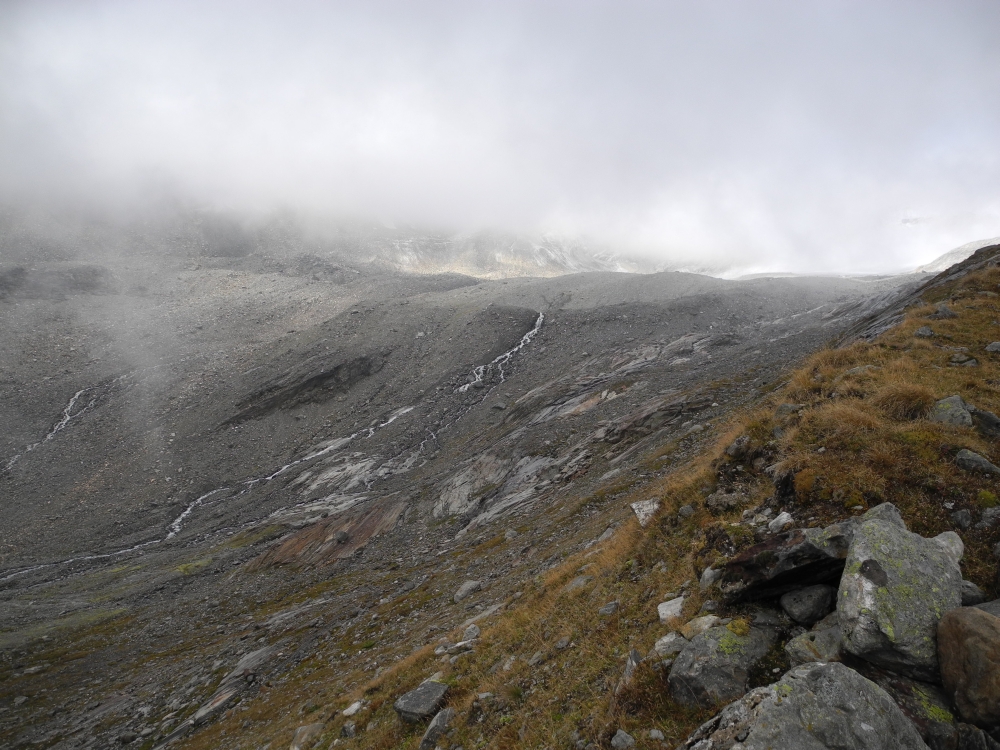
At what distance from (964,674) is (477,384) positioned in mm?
53679

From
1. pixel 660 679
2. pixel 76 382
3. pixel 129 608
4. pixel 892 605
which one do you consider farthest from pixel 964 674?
pixel 76 382

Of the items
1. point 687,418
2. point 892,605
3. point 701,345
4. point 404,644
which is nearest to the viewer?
point 892,605

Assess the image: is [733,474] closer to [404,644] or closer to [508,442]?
[404,644]

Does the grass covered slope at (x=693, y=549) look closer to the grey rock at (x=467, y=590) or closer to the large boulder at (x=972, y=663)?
the large boulder at (x=972, y=663)

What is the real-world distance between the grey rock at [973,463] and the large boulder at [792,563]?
2932 mm

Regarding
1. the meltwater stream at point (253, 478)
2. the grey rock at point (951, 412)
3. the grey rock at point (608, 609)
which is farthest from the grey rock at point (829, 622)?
the meltwater stream at point (253, 478)

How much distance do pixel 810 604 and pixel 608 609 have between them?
4.04 meters

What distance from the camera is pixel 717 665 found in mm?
5867

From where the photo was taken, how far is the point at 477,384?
57656mm

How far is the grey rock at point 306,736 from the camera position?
11391mm

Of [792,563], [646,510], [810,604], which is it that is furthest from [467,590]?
[810,604]

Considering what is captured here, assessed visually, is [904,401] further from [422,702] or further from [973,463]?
[422,702]

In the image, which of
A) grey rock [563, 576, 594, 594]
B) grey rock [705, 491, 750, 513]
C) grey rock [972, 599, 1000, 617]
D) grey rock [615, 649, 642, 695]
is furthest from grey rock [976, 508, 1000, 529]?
grey rock [563, 576, 594, 594]

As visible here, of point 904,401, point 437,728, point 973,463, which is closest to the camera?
point 973,463
